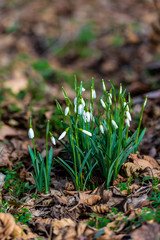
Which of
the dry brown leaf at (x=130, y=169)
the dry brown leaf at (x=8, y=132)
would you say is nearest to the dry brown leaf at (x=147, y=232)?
the dry brown leaf at (x=130, y=169)

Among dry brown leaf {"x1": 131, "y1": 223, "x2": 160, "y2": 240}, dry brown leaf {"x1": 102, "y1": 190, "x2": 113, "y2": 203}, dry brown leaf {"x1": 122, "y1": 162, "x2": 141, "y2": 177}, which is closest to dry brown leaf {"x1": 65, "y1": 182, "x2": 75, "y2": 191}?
dry brown leaf {"x1": 102, "y1": 190, "x2": 113, "y2": 203}

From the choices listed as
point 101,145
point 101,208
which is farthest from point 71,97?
point 101,208

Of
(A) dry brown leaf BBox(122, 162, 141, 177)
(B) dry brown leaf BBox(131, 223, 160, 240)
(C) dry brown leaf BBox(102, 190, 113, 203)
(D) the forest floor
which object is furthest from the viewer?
(A) dry brown leaf BBox(122, 162, 141, 177)

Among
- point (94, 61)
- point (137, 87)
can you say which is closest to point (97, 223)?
point (137, 87)

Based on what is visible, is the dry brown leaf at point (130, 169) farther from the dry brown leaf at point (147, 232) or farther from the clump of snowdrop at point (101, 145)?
the dry brown leaf at point (147, 232)

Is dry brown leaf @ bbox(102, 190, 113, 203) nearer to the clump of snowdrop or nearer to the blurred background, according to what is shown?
the clump of snowdrop

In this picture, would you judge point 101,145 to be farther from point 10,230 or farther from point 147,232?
point 10,230

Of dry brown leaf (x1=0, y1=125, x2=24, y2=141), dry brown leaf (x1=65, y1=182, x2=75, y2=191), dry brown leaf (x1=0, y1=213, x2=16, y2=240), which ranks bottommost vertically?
dry brown leaf (x1=65, y1=182, x2=75, y2=191)
